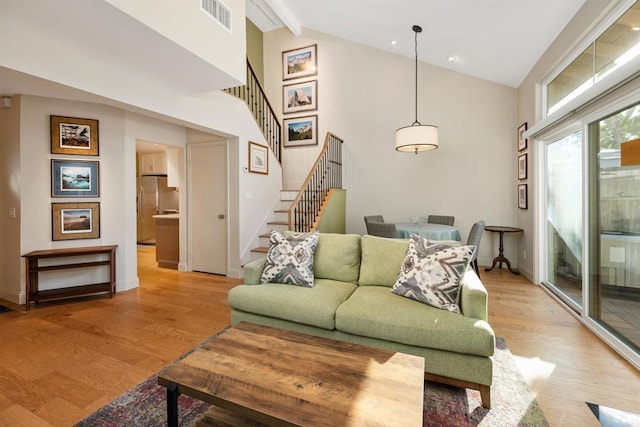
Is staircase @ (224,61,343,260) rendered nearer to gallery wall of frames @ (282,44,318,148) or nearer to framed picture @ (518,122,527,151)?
gallery wall of frames @ (282,44,318,148)

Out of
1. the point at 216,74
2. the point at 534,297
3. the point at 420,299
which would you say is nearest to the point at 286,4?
the point at 216,74

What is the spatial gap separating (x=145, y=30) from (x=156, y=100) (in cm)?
102

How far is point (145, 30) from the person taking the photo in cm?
227

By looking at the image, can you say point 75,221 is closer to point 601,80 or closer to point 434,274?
point 434,274

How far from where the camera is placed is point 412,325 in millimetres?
1824

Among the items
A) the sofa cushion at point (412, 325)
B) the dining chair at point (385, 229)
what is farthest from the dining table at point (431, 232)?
the sofa cushion at point (412, 325)

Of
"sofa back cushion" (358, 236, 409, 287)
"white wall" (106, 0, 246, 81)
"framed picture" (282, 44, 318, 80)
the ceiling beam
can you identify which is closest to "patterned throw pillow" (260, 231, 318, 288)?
"sofa back cushion" (358, 236, 409, 287)

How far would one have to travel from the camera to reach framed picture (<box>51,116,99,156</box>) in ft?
11.6

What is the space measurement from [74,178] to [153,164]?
4.13 m

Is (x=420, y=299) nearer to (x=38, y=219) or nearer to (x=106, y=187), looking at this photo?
(x=106, y=187)

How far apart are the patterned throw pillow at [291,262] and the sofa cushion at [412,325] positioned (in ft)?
1.69

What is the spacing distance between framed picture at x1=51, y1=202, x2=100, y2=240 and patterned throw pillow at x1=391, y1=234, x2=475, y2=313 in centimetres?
384

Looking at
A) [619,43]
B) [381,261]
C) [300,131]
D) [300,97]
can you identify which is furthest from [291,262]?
[300,97]

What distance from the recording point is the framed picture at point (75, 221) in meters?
3.57
